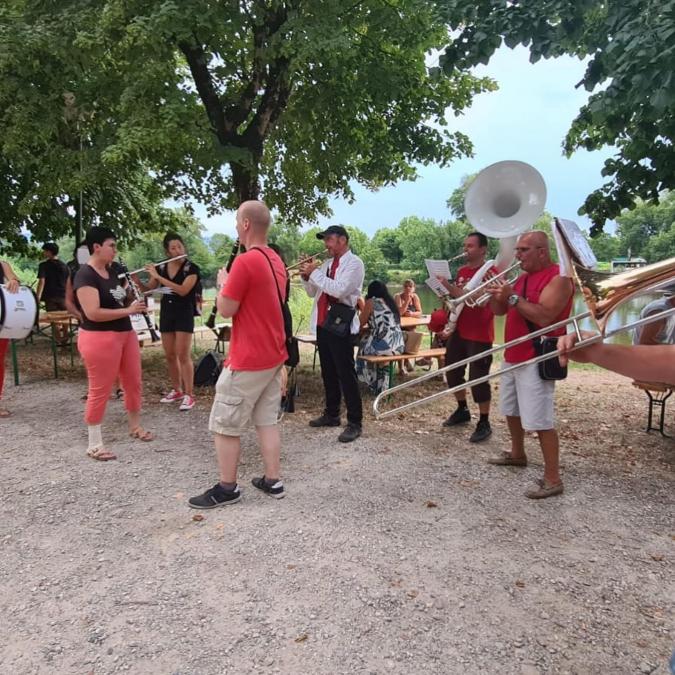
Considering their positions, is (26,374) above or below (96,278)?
below

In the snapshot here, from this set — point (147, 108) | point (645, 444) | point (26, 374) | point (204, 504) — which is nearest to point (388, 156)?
point (147, 108)

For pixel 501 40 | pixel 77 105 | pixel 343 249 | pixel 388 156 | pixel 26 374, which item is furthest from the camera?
pixel 388 156

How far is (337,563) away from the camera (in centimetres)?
295

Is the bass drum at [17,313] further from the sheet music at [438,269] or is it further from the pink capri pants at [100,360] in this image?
the sheet music at [438,269]

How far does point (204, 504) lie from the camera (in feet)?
11.6

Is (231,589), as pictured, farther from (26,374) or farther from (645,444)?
(26,374)

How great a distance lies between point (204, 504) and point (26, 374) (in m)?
5.29

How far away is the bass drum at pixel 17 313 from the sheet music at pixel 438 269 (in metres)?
3.69

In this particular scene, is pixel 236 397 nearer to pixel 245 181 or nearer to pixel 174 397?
pixel 174 397

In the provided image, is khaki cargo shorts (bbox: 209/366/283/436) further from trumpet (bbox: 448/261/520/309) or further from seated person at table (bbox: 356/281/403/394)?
seated person at table (bbox: 356/281/403/394)

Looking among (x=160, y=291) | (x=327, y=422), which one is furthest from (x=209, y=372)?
(x=327, y=422)

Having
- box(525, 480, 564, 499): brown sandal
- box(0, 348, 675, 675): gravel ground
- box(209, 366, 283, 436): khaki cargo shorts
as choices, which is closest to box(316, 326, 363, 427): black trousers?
box(0, 348, 675, 675): gravel ground

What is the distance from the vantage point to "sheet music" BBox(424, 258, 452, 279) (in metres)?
4.95

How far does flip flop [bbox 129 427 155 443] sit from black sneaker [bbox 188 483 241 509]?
1.43m
